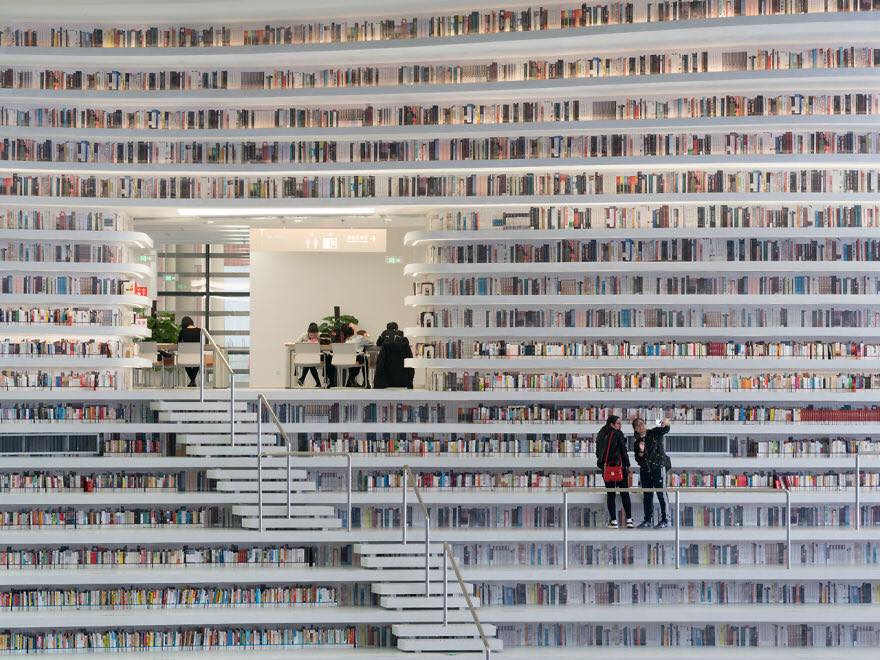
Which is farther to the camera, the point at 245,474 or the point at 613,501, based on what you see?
the point at 245,474

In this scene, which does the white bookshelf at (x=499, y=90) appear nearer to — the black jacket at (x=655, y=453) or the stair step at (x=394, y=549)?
the black jacket at (x=655, y=453)

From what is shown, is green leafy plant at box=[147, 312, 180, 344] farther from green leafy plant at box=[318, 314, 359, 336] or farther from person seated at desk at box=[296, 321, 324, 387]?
green leafy plant at box=[318, 314, 359, 336]

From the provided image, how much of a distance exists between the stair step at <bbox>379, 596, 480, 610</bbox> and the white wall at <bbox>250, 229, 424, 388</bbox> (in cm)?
572

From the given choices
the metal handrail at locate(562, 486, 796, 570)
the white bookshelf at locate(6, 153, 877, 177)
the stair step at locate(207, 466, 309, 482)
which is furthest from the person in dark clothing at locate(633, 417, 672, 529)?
the stair step at locate(207, 466, 309, 482)

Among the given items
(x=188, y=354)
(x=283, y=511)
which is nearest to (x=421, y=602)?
(x=283, y=511)

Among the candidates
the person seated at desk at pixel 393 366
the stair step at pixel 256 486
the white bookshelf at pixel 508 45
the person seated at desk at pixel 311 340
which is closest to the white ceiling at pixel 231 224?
the person seated at desk at pixel 311 340

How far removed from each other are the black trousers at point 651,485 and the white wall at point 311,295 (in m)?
5.28

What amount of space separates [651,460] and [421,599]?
2324 millimetres

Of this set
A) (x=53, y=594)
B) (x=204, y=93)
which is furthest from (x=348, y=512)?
(x=204, y=93)

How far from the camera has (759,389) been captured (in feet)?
39.3

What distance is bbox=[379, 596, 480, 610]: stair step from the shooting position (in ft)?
34.4

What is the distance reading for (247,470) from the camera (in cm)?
1158

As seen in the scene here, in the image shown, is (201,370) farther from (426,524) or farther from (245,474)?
(426,524)

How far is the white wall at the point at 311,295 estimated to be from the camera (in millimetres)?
15859
